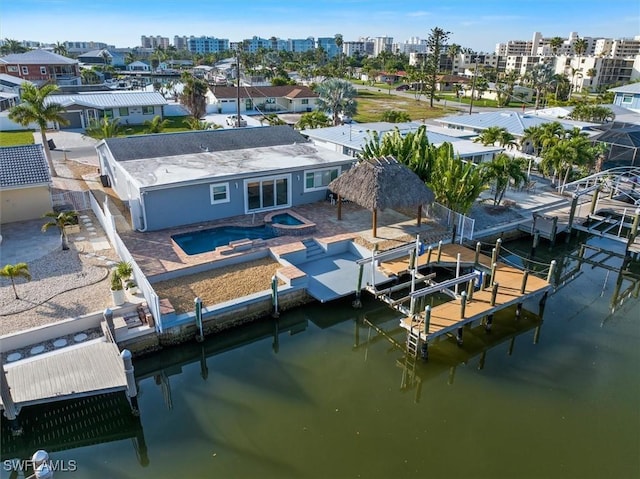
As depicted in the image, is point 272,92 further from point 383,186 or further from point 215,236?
point 383,186

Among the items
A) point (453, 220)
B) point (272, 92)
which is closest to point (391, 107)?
point (272, 92)

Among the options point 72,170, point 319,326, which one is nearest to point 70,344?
point 319,326

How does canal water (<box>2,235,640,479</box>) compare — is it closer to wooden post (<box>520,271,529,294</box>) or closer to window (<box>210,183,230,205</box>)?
wooden post (<box>520,271,529,294</box>)

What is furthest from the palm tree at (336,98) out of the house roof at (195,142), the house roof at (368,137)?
the house roof at (195,142)

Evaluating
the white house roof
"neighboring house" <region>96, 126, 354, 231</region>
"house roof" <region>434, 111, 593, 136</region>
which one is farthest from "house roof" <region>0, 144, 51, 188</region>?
"house roof" <region>434, 111, 593, 136</region>

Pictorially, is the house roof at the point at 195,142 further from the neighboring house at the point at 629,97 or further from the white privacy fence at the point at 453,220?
the neighboring house at the point at 629,97

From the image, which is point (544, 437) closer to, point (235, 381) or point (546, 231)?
point (235, 381)
